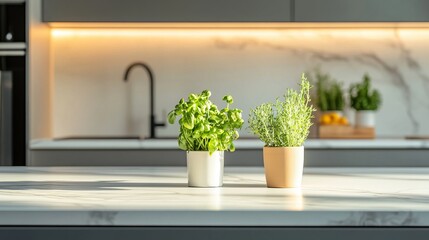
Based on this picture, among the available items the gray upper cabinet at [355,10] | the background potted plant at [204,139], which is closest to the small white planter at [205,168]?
the background potted plant at [204,139]

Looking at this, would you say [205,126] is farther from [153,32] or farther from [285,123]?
[153,32]

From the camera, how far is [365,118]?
4227mm

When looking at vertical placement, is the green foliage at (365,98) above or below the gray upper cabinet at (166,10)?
below

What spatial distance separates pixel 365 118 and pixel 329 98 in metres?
0.23

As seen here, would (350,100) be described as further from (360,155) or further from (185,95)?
(185,95)

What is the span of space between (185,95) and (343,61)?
0.91m

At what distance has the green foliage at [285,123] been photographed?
5.70ft

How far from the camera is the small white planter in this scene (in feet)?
5.78

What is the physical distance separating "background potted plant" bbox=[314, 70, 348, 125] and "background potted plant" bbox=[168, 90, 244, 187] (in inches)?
95.8

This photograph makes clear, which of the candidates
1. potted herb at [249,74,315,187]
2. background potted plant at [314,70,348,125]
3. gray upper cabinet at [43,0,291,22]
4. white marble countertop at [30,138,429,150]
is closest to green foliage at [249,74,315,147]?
potted herb at [249,74,315,187]

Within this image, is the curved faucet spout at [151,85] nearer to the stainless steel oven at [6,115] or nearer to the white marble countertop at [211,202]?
the stainless steel oven at [6,115]

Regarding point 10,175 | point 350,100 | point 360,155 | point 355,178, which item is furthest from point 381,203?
point 350,100

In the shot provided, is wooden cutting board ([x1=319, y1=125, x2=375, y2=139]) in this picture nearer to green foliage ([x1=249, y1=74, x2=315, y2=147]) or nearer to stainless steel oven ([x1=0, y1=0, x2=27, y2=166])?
stainless steel oven ([x1=0, y1=0, x2=27, y2=166])

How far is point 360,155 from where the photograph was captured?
3746 mm
